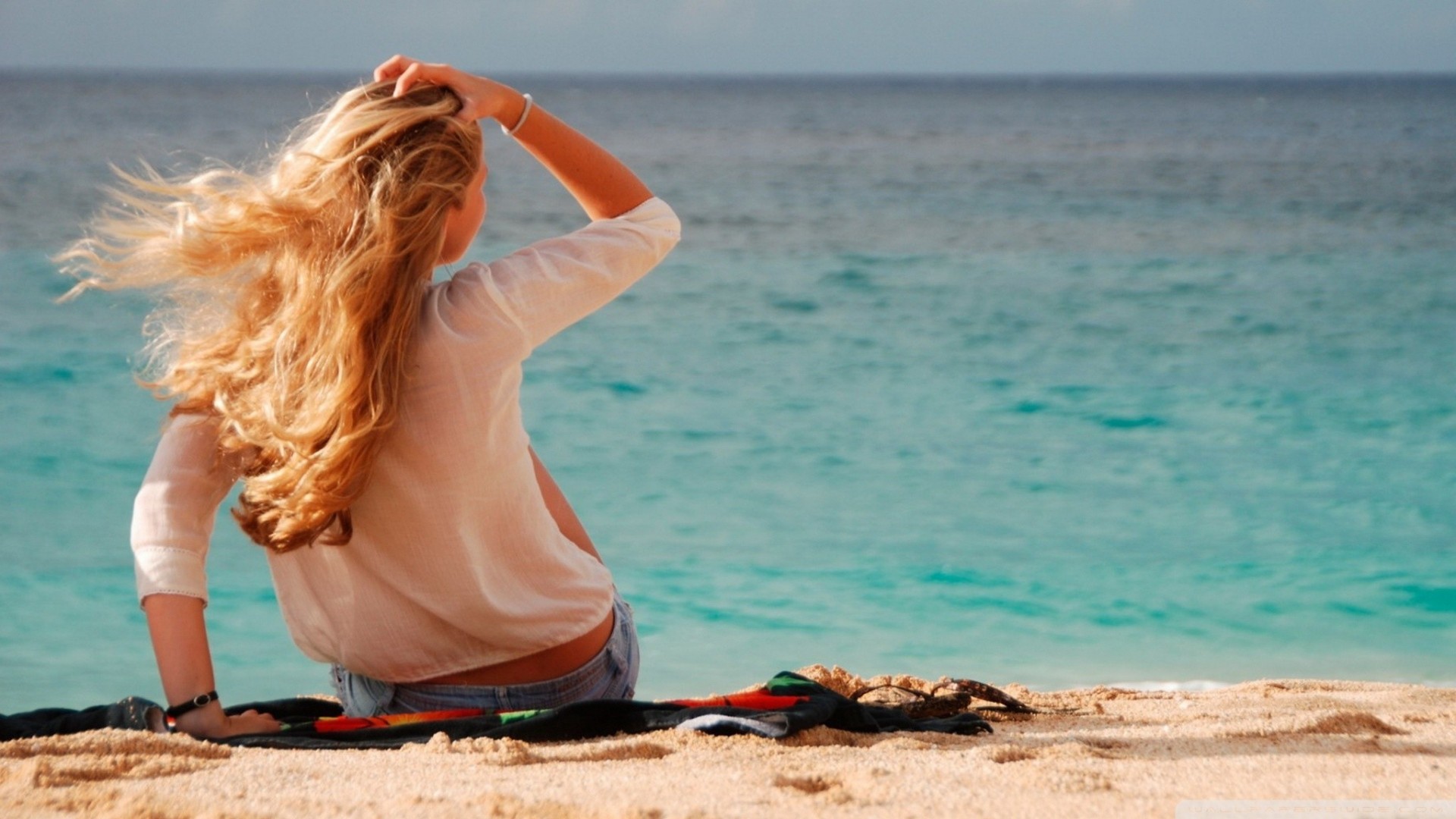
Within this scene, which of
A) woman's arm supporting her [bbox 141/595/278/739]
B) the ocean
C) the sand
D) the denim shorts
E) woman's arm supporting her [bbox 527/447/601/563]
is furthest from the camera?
the ocean

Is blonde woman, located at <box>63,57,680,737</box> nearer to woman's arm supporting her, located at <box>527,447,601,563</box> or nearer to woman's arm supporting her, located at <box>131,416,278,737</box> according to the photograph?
woman's arm supporting her, located at <box>131,416,278,737</box>

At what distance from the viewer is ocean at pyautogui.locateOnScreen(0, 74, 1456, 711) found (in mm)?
5605

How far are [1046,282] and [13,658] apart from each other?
1055cm

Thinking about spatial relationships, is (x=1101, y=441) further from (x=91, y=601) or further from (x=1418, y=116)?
(x=1418, y=116)

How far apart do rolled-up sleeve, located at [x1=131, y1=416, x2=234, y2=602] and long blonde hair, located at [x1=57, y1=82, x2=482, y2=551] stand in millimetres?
34

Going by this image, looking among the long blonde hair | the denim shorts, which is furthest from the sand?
the long blonde hair

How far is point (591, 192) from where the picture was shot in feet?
7.59

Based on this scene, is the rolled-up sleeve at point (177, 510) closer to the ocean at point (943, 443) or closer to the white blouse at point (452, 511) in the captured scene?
the white blouse at point (452, 511)

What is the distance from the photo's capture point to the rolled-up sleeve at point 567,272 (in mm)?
1961

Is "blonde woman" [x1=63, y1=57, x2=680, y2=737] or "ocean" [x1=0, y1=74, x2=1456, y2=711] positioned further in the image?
"ocean" [x1=0, y1=74, x2=1456, y2=711]

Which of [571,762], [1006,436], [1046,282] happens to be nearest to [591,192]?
[571,762]

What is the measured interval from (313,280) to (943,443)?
7.09 metres

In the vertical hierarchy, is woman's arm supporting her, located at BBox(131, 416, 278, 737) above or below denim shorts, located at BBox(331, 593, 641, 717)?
above

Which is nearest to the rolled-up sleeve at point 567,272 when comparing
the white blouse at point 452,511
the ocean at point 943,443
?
the white blouse at point 452,511
